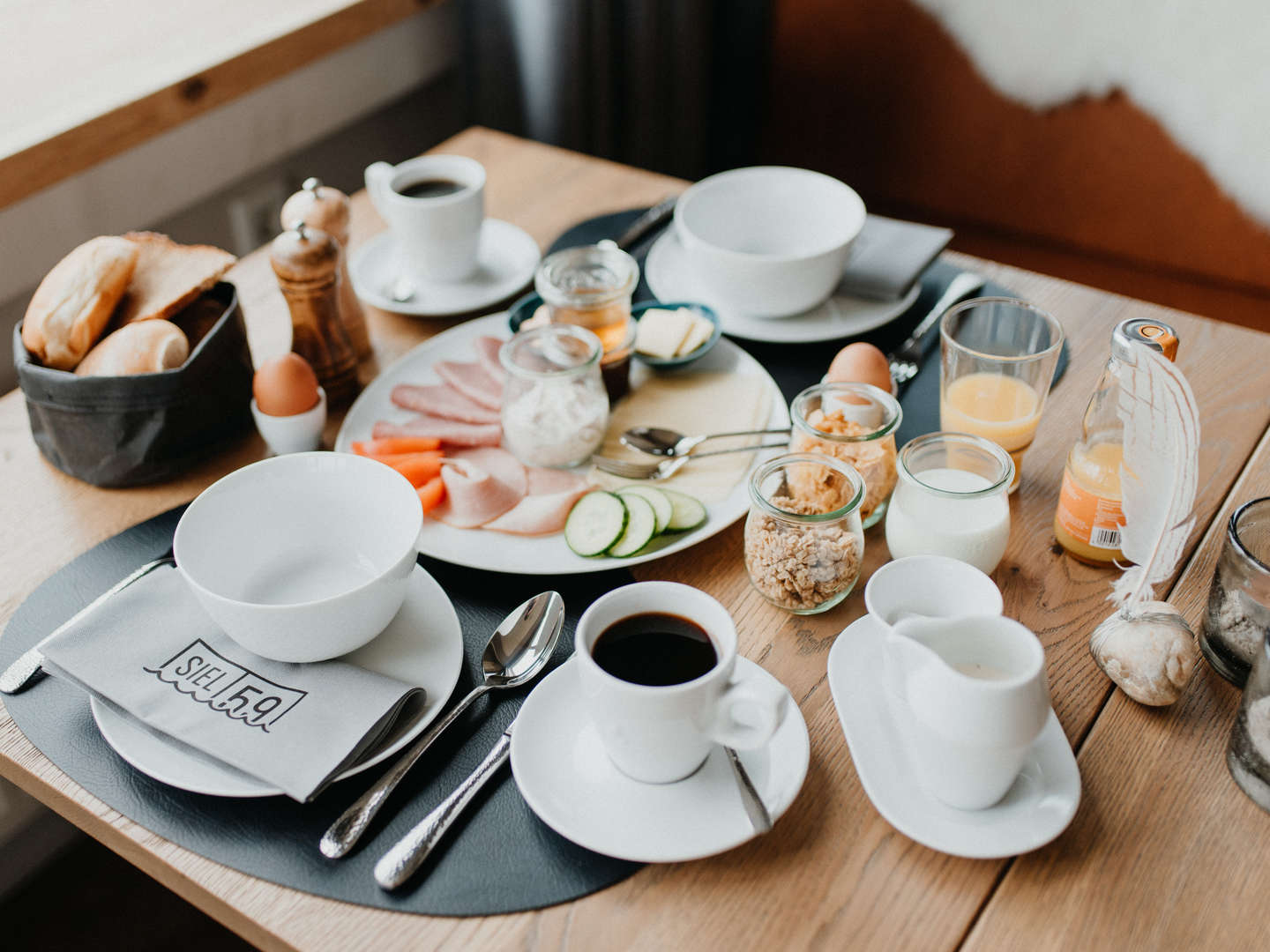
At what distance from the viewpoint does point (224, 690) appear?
0.86 meters

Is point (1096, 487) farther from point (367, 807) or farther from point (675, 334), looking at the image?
point (367, 807)

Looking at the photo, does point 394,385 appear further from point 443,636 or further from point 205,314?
point 443,636

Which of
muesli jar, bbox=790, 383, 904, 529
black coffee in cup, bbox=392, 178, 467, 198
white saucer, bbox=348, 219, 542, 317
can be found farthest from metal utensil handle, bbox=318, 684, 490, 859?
black coffee in cup, bbox=392, 178, 467, 198

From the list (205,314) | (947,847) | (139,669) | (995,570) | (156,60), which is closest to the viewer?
(947,847)

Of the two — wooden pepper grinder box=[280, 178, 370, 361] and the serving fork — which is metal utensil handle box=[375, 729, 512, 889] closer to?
the serving fork

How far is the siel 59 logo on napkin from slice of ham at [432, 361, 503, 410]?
1.55 feet

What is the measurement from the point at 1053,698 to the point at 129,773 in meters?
0.78

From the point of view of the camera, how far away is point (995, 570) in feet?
3.41

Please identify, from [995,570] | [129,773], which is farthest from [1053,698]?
[129,773]

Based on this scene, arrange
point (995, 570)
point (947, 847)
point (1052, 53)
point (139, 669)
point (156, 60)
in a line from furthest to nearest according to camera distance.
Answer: point (1052, 53) → point (156, 60) → point (995, 570) → point (139, 669) → point (947, 847)

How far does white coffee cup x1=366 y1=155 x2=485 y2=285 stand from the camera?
4.66 feet

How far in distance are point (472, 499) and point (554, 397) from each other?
0.51 ft

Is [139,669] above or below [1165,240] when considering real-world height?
above

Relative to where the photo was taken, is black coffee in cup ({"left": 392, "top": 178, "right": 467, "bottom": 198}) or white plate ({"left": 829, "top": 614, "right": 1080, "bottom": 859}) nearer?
white plate ({"left": 829, "top": 614, "right": 1080, "bottom": 859})
